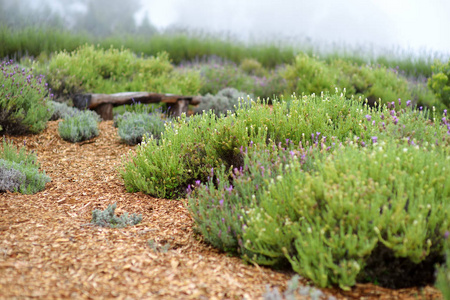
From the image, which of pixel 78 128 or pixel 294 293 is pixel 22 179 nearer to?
pixel 78 128

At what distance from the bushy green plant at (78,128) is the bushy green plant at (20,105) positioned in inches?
16.2

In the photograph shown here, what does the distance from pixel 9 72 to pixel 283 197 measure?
5.84 meters

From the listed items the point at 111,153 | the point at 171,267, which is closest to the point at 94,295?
the point at 171,267

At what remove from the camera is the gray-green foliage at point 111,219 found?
12.0ft

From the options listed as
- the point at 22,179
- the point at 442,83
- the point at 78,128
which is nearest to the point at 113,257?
the point at 22,179

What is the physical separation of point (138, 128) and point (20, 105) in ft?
6.13

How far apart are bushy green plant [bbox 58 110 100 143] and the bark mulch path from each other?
1997mm

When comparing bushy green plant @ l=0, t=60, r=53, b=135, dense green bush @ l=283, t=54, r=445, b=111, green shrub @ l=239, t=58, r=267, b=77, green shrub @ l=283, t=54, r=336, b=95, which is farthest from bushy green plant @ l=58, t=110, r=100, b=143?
green shrub @ l=239, t=58, r=267, b=77

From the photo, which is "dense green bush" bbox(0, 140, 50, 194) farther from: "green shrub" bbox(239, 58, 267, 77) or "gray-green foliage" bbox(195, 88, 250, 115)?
"green shrub" bbox(239, 58, 267, 77)

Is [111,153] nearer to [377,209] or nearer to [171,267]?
[171,267]

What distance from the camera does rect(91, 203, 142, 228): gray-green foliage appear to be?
12.0 feet

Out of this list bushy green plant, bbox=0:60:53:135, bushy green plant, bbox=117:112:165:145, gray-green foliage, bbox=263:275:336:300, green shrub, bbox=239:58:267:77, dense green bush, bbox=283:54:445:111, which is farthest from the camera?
green shrub, bbox=239:58:267:77

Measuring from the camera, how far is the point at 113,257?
2990mm

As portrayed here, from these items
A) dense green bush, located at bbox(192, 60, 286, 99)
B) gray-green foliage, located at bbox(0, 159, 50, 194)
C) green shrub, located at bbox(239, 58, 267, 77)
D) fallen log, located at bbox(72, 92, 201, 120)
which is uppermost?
green shrub, located at bbox(239, 58, 267, 77)
